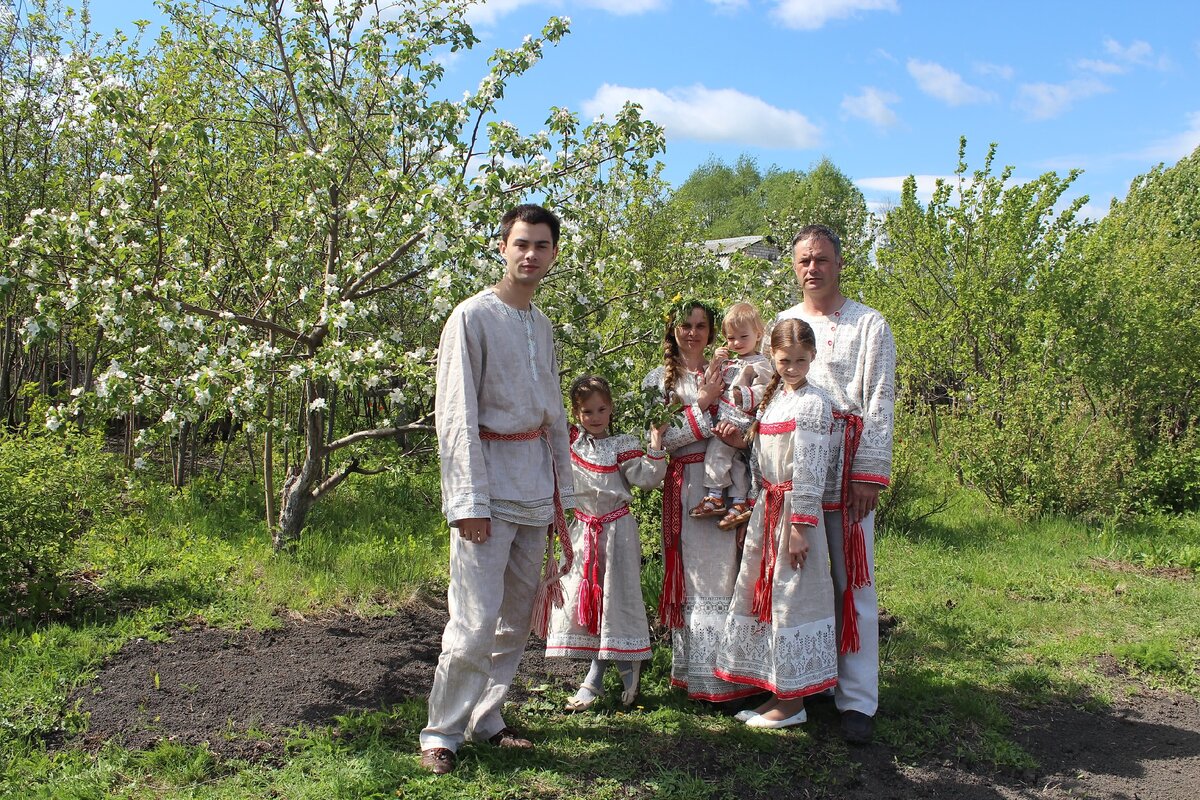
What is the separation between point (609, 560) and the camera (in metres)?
4.09

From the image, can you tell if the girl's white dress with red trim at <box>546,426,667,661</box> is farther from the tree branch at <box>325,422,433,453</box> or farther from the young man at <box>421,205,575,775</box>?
the tree branch at <box>325,422,433,453</box>

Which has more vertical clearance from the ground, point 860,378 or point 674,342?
point 674,342

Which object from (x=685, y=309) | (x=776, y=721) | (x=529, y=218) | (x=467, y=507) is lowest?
(x=776, y=721)

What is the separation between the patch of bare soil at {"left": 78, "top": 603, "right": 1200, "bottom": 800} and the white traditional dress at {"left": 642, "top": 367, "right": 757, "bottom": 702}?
48cm

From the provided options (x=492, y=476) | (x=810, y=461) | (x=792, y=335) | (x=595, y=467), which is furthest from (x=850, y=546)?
(x=492, y=476)

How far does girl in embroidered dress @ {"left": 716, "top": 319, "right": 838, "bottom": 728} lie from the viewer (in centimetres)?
370

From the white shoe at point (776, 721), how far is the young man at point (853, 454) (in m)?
0.17

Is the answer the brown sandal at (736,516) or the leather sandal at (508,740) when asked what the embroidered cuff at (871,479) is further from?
the leather sandal at (508,740)

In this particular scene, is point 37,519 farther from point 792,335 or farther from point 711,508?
point 792,335

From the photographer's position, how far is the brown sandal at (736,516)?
3.98 m

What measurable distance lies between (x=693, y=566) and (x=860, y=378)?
108 cm

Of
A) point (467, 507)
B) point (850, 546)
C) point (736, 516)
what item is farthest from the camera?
point (736, 516)

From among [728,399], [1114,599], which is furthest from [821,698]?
[1114,599]

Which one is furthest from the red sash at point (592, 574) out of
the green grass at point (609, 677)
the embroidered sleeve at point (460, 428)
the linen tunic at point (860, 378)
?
the linen tunic at point (860, 378)
